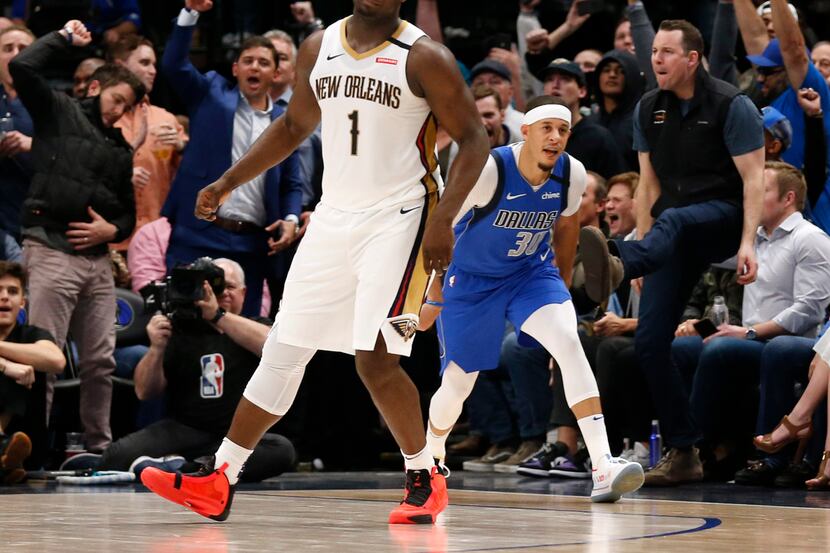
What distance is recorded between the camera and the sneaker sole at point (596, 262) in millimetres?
6688

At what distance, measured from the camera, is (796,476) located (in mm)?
7285

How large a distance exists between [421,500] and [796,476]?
115 inches

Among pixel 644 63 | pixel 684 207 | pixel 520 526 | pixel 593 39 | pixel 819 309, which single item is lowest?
pixel 520 526

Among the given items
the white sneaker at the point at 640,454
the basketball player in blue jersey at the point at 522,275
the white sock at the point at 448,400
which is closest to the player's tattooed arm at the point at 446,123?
the basketball player in blue jersey at the point at 522,275

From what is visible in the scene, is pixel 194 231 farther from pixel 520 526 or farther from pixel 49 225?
pixel 520 526

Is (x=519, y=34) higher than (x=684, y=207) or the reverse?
higher

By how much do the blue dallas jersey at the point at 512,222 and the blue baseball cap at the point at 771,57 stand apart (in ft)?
7.82

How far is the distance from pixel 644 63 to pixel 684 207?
7.71 feet

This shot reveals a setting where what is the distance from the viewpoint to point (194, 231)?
8.67 metres

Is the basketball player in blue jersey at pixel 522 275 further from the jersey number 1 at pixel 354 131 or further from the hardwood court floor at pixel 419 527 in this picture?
the jersey number 1 at pixel 354 131

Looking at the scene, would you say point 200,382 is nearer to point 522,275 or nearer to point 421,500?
point 522,275

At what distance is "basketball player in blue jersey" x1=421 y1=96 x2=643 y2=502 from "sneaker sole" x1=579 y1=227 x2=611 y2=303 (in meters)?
0.08

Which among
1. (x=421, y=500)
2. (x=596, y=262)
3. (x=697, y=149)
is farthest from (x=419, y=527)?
(x=697, y=149)

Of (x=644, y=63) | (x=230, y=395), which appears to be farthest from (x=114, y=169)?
(x=644, y=63)
